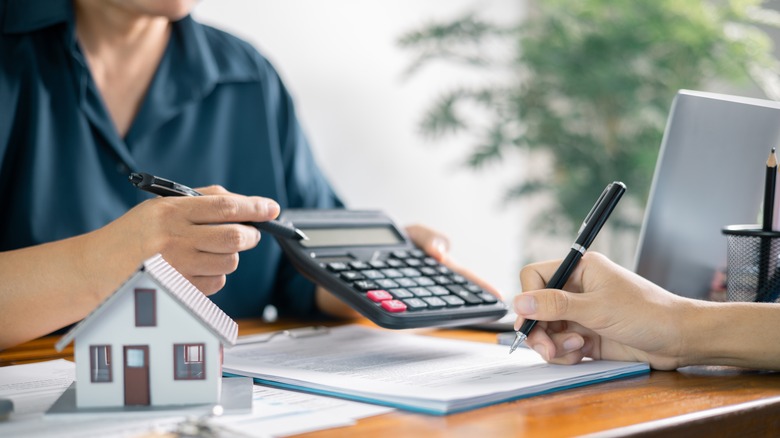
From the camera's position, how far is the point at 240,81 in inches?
52.1

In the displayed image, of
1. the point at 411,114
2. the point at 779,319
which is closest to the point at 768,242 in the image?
the point at 779,319

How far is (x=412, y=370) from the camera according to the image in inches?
28.3

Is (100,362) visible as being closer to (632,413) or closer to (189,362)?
(189,362)

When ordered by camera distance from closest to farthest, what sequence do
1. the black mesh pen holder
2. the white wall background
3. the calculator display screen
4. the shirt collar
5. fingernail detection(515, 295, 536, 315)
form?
fingernail detection(515, 295, 536, 315), the black mesh pen holder, the calculator display screen, the shirt collar, the white wall background

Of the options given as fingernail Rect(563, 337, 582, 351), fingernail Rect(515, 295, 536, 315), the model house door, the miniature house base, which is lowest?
the miniature house base

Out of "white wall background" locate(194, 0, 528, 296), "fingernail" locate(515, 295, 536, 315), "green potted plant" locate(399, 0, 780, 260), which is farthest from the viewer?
"white wall background" locate(194, 0, 528, 296)

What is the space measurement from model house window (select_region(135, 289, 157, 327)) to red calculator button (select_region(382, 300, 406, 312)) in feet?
0.93

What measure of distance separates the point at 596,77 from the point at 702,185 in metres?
1.26

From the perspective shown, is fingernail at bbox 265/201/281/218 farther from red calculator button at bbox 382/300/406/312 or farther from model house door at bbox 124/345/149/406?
model house door at bbox 124/345/149/406

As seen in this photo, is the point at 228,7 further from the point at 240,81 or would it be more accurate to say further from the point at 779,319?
the point at 779,319

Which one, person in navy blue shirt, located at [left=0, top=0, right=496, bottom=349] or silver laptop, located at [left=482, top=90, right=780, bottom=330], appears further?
silver laptop, located at [left=482, top=90, right=780, bottom=330]

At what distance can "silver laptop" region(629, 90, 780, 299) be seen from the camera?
0.94 meters

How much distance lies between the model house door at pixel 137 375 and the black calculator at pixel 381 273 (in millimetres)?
269

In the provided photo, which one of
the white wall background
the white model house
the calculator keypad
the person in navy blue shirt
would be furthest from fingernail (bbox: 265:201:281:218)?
the white wall background
